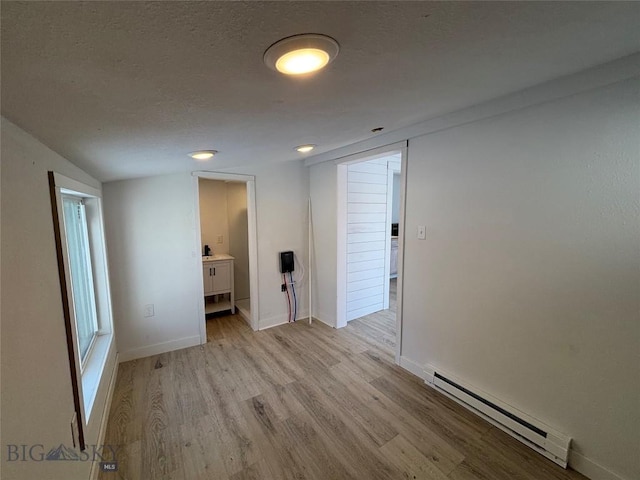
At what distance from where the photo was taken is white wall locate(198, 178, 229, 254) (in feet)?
13.9

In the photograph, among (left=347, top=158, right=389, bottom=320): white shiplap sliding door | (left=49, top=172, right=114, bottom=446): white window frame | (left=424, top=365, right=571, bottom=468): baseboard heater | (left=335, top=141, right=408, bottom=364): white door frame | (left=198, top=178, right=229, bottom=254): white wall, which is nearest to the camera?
(left=49, top=172, right=114, bottom=446): white window frame

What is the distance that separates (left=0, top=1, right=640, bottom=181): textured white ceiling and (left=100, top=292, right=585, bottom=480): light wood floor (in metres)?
1.88

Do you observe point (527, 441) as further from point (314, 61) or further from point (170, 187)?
point (170, 187)

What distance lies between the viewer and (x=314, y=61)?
0.83 meters

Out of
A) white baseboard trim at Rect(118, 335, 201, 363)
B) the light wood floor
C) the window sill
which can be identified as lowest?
the light wood floor

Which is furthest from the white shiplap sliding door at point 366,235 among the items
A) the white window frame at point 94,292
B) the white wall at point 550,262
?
the white window frame at point 94,292

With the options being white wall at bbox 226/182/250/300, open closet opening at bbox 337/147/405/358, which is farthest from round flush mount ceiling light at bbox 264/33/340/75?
white wall at bbox 226/182/250/300

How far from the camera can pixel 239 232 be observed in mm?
4383

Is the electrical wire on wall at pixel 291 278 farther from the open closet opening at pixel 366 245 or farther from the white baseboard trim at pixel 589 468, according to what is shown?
the white baseboard trim at pixel 589 468

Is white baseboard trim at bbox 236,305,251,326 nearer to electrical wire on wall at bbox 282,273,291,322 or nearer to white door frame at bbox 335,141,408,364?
electrical wire on wall at bbox 282,273,291,322

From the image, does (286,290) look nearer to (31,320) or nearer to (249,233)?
(249,233)

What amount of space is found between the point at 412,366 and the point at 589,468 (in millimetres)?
1217

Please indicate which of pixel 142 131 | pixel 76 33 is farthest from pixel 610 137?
pixel 142 131

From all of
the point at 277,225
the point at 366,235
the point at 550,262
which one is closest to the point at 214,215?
the point at 277,225
